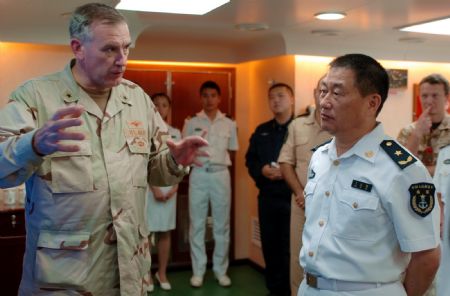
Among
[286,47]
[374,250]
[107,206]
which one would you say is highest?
[286,47]

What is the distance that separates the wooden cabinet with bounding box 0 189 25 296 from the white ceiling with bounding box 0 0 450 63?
153 centimetres

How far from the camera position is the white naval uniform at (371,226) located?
183 cm

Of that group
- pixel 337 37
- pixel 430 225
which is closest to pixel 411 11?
pixel 337 37

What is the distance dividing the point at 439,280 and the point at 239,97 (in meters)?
3.38

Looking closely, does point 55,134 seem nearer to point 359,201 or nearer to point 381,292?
point 359,201

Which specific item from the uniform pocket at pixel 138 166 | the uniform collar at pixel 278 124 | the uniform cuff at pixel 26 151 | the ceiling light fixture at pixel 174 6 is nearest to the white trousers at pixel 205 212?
the uniform collar at pixel 278 124

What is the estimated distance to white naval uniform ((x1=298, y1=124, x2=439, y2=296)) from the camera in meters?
1.83

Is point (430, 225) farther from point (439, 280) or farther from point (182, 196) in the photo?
point (182, 196)

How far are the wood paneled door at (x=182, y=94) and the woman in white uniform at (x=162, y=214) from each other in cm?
46

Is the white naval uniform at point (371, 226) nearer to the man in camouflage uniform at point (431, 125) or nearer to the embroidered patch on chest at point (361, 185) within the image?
the embroidered patch on chest at point (361, 185)

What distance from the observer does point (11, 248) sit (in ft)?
13.0

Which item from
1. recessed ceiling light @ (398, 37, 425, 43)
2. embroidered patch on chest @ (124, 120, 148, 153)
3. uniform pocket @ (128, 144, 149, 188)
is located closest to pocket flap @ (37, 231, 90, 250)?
uniform pocket @ (128, 144, 149, 188)

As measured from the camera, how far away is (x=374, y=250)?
1.86 meters

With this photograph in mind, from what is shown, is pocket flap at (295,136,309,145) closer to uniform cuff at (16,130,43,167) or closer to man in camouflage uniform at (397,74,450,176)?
man in camouflage uniform at (397,74,450,176)
